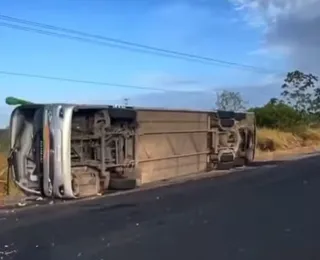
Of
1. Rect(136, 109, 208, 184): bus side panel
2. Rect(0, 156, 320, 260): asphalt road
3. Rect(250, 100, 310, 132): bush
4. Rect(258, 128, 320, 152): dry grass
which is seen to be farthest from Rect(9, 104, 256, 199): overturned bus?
Rect(250, 100, 310, 132): bush

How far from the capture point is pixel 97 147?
18.1 metres

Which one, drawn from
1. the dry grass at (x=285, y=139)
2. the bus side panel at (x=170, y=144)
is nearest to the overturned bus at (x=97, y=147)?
the bus side panel at (x=170, y=144)

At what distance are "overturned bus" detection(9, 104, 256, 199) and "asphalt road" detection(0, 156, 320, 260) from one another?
1.19 m

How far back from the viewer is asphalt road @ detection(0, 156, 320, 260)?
909 centimetres

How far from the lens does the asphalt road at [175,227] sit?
909cm

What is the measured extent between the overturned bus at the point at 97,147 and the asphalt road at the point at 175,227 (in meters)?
1.19

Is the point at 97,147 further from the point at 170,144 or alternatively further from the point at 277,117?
the point at 277,117

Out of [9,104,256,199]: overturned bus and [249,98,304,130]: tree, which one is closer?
[9,104,256,199]: overturned bus

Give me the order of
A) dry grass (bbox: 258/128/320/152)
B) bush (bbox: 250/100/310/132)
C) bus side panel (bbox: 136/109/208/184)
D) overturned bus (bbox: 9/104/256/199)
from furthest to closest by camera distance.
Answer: bush (bbox: 250/100/310/132)
dry grass (bbox: 258/128/320/152)
bus side panel (bbox: 136/109/208/184)
overturned bus (bbox: 9/104/256/199)

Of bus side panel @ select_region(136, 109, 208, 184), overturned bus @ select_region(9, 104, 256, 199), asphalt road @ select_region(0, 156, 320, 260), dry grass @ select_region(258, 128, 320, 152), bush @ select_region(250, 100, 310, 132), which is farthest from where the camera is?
bush @ select_region(250, 100, 310, 132)

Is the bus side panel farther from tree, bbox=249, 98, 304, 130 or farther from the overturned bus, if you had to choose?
tree, bbox=249, 98, 304, 130

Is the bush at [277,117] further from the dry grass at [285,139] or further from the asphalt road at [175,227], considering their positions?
the asphalt road at [175,227]

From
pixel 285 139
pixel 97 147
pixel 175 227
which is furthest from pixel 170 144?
pixel 285 139

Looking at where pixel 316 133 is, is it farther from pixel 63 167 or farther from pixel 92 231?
pixel 92 231
